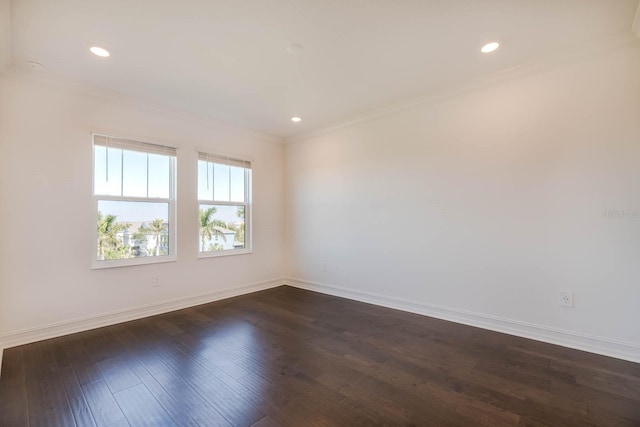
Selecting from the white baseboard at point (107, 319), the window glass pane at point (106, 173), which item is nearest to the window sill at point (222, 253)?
the white baseboard at point (107, 319)

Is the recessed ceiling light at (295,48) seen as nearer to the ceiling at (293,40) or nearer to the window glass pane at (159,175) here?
the ceiling at (293,40)

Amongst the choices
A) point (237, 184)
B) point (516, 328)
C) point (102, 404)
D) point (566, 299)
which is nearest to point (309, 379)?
point (102, 404)

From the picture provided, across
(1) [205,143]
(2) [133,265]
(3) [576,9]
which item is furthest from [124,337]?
(3) [576,9]

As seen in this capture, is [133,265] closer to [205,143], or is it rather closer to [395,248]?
[205,143]

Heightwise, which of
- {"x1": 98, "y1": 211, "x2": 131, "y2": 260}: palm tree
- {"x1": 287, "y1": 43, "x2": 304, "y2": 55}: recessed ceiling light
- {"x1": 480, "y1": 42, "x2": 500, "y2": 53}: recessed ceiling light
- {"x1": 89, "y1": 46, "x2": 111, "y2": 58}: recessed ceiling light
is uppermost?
{"x1": 480, "y1": 42, "x2": 500, "y2": 53}: recessed ceiling light

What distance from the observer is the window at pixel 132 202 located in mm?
3260

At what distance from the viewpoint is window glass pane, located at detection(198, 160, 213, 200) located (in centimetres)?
412

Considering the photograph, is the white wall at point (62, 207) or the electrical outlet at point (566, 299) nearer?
the electrical outlet at point (566, 299)

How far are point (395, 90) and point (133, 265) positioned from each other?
144 inches

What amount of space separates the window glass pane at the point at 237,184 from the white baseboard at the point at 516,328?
7.35ft

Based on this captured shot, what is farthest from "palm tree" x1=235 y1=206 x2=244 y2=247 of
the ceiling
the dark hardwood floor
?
the ceiling

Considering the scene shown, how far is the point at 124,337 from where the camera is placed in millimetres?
2879

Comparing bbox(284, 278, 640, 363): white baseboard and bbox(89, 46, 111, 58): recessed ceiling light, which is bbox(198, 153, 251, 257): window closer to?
bbox(89, 46, 111, 58): recessed ceiling light

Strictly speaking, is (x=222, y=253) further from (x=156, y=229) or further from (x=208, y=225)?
(x=156, y=229)
